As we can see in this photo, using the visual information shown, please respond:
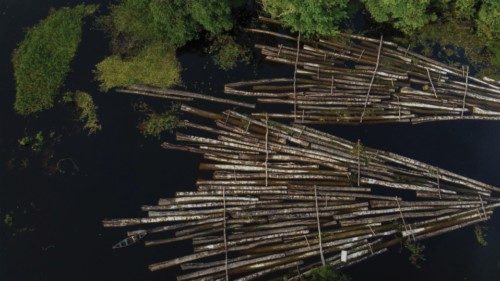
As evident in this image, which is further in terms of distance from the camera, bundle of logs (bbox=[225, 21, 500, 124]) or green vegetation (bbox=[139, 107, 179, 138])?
bundle of logs (bbox=[225, 21, 500, 124])

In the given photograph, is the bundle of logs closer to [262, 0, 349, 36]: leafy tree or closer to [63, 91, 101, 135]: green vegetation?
[262, 0, 349, 36]: leafy tree

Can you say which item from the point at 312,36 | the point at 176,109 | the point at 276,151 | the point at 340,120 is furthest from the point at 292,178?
the point at 312,36

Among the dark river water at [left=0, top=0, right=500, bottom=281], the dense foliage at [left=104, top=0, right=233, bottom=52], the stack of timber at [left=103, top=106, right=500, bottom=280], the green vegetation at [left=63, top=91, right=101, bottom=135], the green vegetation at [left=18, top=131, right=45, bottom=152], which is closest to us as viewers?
the stack of timber at [left=103, top=106, right=500, bottom=280]

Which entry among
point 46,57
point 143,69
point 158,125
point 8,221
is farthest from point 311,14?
point 8,221

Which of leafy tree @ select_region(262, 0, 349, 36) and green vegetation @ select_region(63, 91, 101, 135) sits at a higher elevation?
leafy tree @ select_region(262, 0, 349, 36)

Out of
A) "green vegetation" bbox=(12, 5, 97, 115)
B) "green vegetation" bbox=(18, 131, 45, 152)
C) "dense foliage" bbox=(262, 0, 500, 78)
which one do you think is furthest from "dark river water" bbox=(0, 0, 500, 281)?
"dense foliage" bbox=(262, 0, 500, 78)

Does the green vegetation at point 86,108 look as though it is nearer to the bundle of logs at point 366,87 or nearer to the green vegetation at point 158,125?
the green vegetation at point 158,125

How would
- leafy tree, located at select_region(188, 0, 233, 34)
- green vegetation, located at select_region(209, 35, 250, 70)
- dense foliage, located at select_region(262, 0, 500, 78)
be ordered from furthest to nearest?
green vegetation, located at select_region(209, 35, 250, 70) < dense foliage, located at select_region(262, 0, 500, 78) < leafy tree, located at select_region(188, 0, 233, 34)

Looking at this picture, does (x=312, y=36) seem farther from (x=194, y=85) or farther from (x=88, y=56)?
(x=88, y=56)
